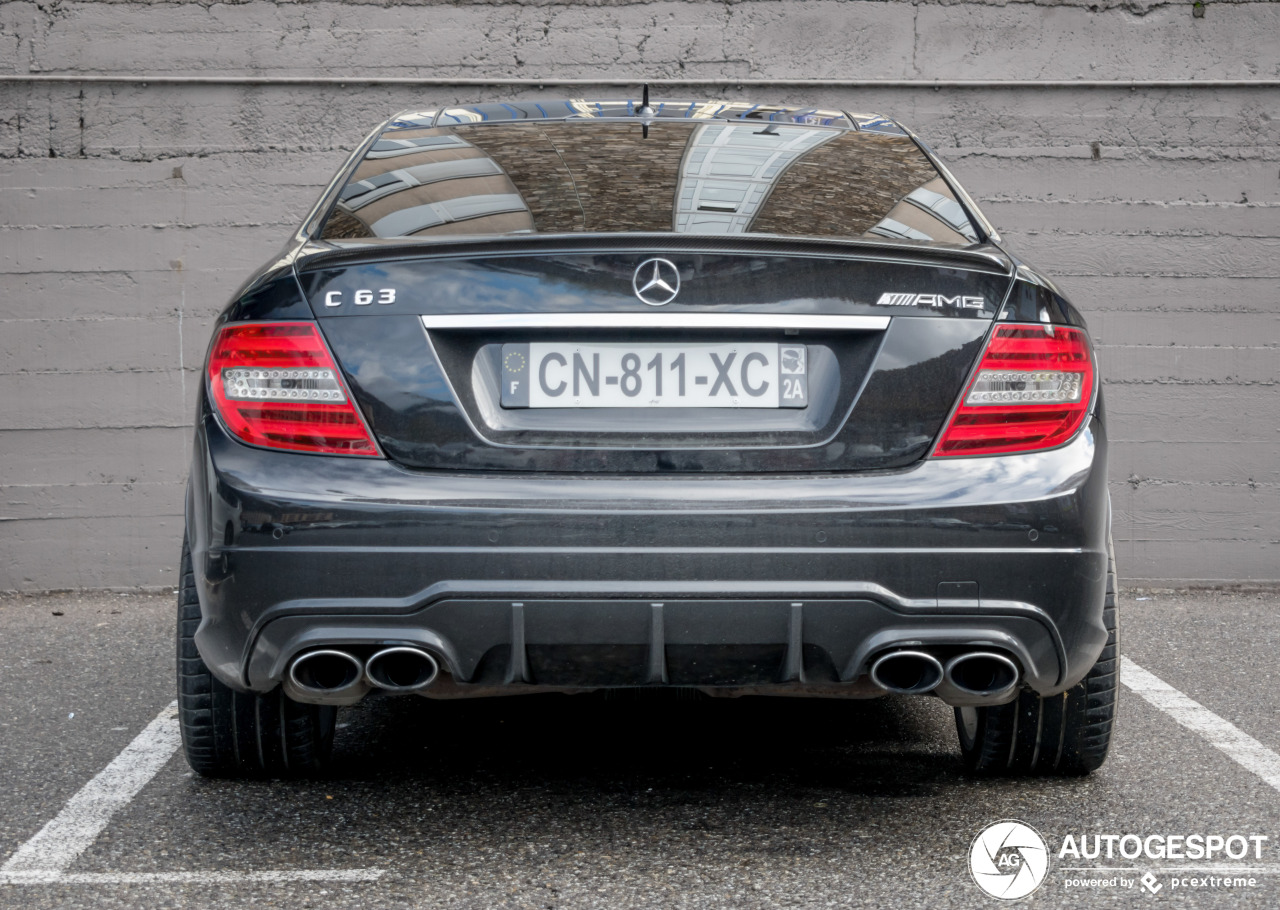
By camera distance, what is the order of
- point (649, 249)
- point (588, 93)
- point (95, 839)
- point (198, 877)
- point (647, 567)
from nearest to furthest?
point (647, 567) → point (649, 249) → point (198, 877) → point (95, 839) → point (588, 93)

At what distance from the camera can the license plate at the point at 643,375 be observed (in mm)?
2408

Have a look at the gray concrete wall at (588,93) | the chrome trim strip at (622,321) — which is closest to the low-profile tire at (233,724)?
the chrome trim strip at (622,321)

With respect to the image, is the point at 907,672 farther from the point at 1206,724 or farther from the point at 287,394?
the point at 1206,724

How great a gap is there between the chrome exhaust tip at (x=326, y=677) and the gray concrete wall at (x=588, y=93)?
377 cm

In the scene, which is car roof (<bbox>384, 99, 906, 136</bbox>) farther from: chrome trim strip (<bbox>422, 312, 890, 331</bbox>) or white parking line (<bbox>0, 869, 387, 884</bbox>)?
white parking line (<bbox>0, 869, 387, 884</bbox>)

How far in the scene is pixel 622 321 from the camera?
7.87 feet

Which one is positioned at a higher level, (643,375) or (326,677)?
(643,375)

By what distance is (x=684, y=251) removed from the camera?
245 centimetres

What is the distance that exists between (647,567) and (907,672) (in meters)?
0.54

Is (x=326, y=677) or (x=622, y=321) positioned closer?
(x=622, y=321)

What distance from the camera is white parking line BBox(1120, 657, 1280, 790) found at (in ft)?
11.2

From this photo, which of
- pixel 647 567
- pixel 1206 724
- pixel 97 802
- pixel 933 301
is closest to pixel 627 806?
pixel 647 567

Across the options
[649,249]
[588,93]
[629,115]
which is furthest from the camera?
[588,93]

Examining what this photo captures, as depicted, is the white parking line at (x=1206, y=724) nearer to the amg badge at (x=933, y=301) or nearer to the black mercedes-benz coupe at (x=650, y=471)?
the black mercedes-benz coupe at (x=650, y=471)
